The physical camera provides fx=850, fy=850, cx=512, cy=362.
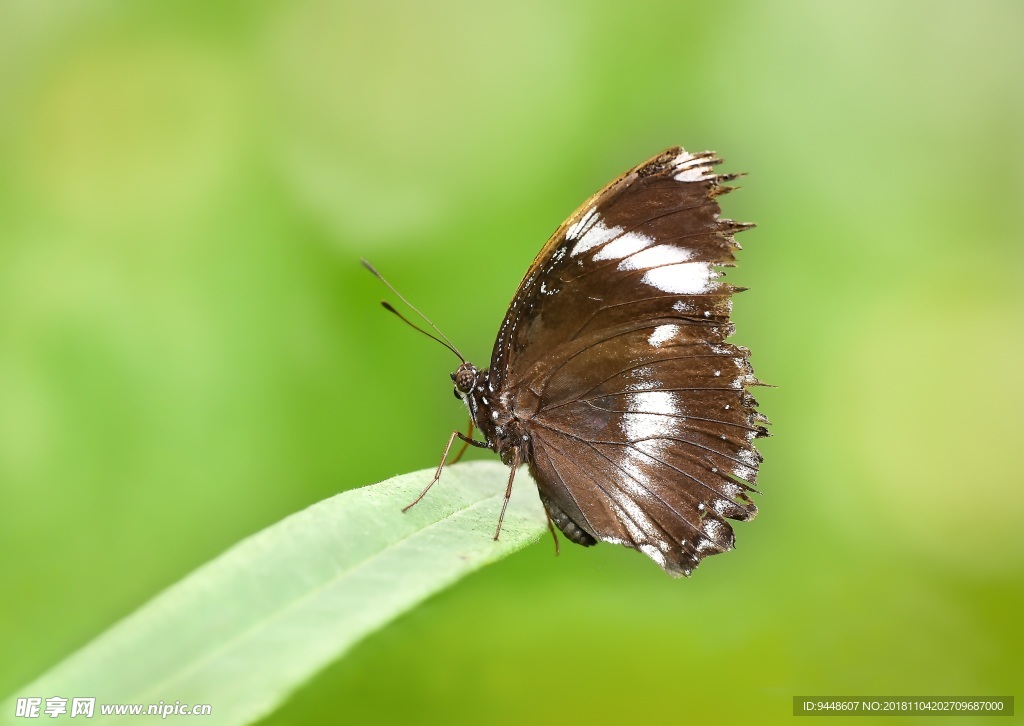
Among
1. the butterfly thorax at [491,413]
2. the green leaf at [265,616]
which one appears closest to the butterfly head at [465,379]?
the butterfly thorax at [491,413]

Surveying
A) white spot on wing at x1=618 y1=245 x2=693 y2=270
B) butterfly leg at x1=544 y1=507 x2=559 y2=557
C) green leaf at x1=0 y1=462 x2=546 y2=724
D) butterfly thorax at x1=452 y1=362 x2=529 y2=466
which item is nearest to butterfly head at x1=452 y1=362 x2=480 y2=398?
butterfly thorax at x1=452 y1=362 x2=529 y2=466

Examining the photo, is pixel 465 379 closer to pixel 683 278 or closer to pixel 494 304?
pixel 683 278

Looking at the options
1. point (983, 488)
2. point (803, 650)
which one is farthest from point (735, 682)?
point (983, 488)

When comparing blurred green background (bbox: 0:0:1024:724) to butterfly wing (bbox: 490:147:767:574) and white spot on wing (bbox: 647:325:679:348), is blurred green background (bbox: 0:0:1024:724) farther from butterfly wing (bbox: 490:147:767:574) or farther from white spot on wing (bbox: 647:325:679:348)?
white spot on wing (bbox: 647:325:679:348)

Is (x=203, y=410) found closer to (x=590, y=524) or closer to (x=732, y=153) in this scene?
(x=590, y=524)

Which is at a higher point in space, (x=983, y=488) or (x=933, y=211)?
(x=933, y=211)

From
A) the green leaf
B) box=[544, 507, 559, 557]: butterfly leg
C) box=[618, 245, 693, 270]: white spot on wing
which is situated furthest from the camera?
box=[618, 245, 693, 270]: white spot on wing

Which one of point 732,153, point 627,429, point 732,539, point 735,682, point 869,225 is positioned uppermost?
point 732,153
